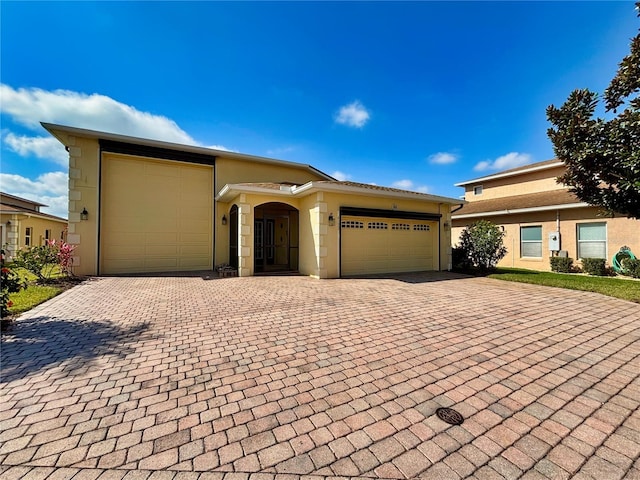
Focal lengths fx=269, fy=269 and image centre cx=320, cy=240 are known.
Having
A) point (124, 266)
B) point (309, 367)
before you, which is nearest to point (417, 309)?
point (309, 367)

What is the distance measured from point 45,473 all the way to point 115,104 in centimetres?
1340

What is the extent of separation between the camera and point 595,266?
39.0 feet

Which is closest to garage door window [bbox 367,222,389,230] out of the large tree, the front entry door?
the front entry door

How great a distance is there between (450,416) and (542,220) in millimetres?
15852

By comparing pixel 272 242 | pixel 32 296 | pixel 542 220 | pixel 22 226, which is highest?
pixel 542 220

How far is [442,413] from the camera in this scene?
236cm

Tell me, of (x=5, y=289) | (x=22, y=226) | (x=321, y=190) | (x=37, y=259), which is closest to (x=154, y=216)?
(x=37, y=259)

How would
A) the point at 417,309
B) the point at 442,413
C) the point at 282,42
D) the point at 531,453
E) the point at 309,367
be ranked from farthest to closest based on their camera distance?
the point at 282,42, the point at 417,309, the point at 309,367, the point at 442,413, the point at 531,453

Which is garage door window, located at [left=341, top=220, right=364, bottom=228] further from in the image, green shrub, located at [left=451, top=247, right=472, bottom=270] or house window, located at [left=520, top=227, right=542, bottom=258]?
house window, located at [left=520, top=227, right=542, bottom=258]

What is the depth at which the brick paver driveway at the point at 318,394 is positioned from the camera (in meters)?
1.85

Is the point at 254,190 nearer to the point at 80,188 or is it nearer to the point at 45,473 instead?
the point at 80,188

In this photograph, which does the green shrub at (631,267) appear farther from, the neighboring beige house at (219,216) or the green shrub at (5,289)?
the green shrub at (5,289)

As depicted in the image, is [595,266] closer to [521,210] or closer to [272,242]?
[521,210]

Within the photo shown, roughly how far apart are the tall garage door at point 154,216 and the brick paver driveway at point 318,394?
257 inches
